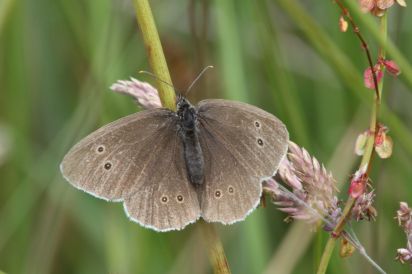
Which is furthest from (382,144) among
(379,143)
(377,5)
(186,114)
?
(186,114)

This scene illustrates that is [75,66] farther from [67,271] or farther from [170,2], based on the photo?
[67,271]

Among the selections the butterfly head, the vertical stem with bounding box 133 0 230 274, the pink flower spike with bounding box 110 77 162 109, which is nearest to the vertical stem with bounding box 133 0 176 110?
the vertical stem with bounding box 133 0 230 274

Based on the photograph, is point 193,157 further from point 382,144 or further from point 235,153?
point 382,144

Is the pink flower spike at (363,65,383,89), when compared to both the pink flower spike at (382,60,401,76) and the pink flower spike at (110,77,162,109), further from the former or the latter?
the pink flower spike at (110,77,162,109)

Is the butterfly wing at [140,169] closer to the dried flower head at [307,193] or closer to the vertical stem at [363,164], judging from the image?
the dried flower head at [307,193]

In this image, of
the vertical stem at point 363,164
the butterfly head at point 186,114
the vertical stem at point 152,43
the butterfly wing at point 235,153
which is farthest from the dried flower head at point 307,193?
the butterfly head at point 186,114

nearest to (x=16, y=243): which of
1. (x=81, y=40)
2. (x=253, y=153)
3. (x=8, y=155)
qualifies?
(x=8, y=155)

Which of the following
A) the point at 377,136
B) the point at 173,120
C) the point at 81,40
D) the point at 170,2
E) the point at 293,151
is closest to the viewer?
the point at 377,136
